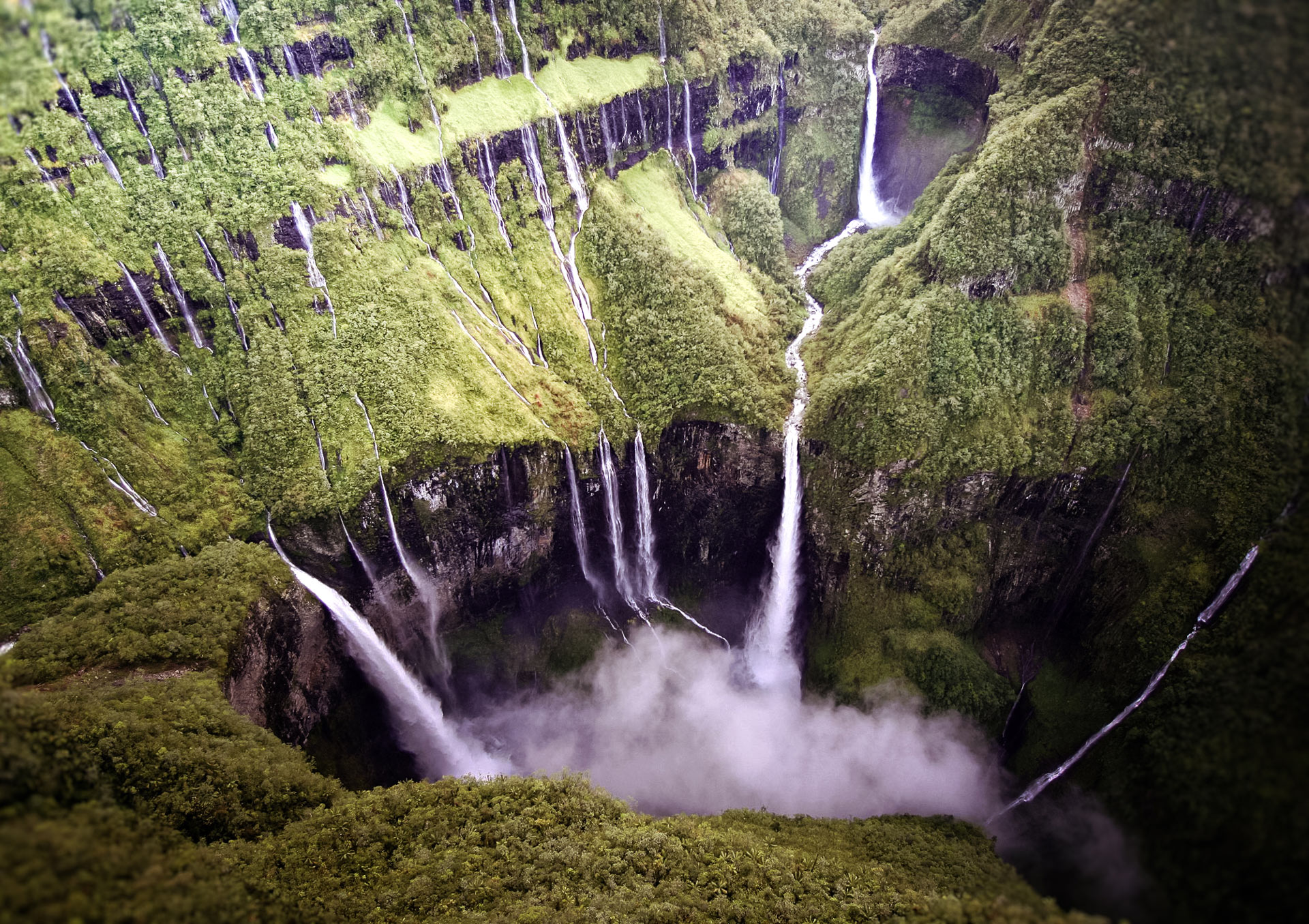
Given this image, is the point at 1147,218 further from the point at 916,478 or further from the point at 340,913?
the point at 340,913

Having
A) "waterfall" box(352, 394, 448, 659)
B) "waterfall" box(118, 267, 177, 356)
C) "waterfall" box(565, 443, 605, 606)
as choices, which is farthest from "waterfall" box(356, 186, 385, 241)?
"waterfall" box(565, 443, 605, 606)

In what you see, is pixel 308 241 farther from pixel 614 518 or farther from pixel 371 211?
pixel 614 518

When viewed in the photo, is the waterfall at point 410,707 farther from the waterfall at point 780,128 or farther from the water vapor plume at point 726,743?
the waterfall at point 780,128

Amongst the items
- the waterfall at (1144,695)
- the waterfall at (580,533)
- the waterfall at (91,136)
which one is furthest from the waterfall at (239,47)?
the waterfall at (1144,695)

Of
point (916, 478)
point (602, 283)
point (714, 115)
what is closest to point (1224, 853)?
point (916, 478)

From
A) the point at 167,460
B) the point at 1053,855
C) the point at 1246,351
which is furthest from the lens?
the point at 167,460

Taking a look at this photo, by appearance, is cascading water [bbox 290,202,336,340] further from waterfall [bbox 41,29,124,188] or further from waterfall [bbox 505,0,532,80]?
waterfall [bbox 505,0,532,80]
